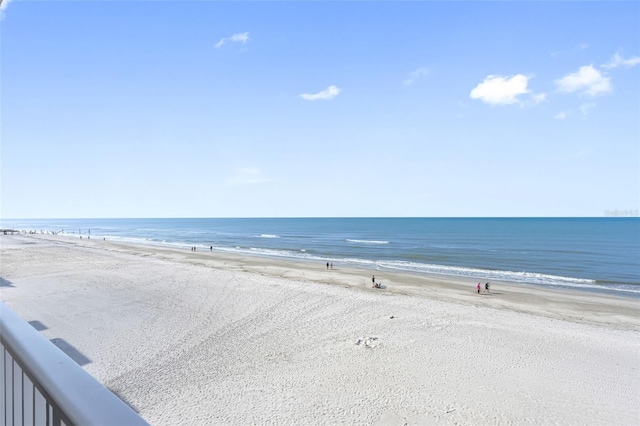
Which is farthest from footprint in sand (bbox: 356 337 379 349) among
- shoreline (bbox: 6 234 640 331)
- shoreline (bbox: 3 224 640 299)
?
shoreline (bbox: 3 224 640 299)

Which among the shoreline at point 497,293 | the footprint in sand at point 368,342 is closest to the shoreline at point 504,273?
the shoreline at point 497,293

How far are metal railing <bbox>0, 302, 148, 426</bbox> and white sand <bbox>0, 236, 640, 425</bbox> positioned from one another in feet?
24.4

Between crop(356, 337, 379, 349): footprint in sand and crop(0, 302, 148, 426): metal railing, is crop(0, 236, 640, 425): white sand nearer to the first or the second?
crop(356, 337, 379, 349): footprint in sand

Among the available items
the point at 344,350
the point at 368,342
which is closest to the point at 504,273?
the point at 368,342

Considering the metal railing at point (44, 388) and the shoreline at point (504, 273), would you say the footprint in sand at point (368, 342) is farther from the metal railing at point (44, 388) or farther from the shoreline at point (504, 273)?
the shoreline at point (504, 273)

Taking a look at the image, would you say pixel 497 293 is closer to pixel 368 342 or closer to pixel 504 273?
pixel 504 273

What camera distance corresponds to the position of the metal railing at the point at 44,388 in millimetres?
855

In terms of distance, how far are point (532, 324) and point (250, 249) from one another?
34467 mm

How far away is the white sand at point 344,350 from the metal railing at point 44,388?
7.42 meters

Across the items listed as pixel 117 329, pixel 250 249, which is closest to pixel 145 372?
pixel 117 329

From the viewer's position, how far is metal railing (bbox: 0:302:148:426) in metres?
0.86

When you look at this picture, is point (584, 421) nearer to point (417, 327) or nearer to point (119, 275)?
point (417, 327)

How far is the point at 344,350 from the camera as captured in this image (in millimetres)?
11352

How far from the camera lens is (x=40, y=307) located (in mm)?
14992
